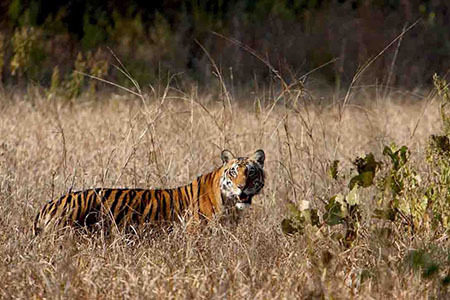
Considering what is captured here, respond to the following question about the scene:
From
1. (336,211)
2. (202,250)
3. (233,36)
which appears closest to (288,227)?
(336,211)

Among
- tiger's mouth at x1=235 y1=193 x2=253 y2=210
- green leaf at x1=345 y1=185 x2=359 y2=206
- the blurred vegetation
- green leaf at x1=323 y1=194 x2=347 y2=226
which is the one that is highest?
green leaf at x1=345 y1=185 x2=359 y2=206

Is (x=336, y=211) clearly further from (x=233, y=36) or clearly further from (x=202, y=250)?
(x=233, y=36)

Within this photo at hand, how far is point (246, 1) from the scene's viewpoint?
39.6 ft

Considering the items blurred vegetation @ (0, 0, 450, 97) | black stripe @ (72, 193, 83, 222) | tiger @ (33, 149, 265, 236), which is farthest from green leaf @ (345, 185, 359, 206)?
blurred vegetation @ (0, 0, 450, 97)

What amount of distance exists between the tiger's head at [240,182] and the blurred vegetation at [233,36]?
4.77 metres

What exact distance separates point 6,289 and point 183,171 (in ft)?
7.34

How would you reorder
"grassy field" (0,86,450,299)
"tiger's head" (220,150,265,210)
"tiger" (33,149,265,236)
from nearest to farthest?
"grassy field" (0,86,450,299) → "tiger" (33,149,265,236) → "tiger's head" (220,150,265,210)

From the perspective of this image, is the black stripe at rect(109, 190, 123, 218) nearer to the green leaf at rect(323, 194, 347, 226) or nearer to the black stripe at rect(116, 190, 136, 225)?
the black stripe at rect(116, 190, 136, 225)

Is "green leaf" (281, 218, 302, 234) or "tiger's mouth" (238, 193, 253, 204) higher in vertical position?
"green leaf" (281, 218, 302, 234)

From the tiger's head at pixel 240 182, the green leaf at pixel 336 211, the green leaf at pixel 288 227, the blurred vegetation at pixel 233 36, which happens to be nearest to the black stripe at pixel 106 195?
the tiger's head at pixel 240 182

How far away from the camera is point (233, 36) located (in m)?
11.2

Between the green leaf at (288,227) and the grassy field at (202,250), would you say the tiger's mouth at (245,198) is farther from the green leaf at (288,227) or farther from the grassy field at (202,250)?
the green leaf at (288,227)

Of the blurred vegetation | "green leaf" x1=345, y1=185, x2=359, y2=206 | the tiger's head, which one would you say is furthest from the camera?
the blurred vegetation

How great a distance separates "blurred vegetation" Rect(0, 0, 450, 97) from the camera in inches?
403
